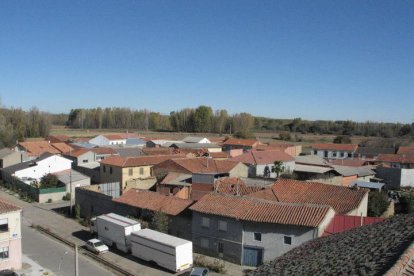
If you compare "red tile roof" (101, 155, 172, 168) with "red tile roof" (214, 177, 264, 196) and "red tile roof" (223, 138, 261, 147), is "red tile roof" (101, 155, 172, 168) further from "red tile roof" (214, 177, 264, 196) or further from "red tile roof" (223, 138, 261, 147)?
"red tile roof" (223, 138, 261, 147)

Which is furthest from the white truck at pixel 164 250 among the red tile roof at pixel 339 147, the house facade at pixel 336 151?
the red tile roof at pixel 339 147

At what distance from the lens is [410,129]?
12125 cm

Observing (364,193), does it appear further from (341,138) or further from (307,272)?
(341,138)

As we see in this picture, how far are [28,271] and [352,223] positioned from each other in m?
17.9

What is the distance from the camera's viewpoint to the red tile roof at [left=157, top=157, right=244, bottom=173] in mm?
41125

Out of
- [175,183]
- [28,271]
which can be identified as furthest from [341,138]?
[28,271]

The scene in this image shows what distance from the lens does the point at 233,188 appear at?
1248 inches

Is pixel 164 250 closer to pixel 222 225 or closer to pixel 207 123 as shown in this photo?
pixel 222 225

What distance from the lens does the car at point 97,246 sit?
81.4 ft

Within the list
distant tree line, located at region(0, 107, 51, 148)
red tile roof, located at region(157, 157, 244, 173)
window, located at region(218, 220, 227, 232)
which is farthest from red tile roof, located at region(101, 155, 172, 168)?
distant tree line, located at region(0, 107, 51, 148)

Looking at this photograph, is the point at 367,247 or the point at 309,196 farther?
the point at 309,196

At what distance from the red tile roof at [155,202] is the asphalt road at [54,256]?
5160 mm

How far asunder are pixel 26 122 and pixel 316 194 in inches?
3617

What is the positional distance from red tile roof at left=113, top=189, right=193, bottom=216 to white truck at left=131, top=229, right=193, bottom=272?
10.8 feet
